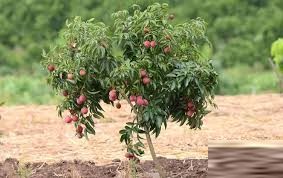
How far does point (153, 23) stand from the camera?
4945 mm

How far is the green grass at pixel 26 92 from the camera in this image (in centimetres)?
1345

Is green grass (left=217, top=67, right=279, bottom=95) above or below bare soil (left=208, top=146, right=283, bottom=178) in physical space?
above

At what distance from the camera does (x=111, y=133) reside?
8.62 metres

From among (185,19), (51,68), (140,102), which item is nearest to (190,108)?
(140,102)

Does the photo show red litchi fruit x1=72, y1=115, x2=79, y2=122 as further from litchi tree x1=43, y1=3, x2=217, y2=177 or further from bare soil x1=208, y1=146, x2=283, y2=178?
bare soil x1=208, y1=146, x2=283, y2=178

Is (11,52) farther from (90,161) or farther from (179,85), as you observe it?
(179,85)

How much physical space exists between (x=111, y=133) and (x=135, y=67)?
12.6 feet

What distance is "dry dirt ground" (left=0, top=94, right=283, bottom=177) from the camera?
7320mm

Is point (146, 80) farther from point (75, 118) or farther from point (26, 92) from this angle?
point (26, 92)

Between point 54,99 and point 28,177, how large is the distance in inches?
293

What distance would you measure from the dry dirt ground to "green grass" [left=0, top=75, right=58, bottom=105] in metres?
2.12

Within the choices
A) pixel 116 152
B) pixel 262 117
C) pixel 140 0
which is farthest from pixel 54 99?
pixel 140 0

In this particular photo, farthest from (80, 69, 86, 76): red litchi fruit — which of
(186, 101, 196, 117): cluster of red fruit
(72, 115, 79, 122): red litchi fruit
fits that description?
(186, 101, 196, 117): cluster of red fruit

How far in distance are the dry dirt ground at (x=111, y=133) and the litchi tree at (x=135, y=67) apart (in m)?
1.78
